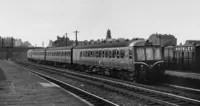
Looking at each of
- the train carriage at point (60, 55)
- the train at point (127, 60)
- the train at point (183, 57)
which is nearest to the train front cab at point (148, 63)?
the train at point (127, 60)


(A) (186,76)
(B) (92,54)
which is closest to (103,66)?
(B) (92,54)

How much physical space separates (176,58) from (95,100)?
15.8m

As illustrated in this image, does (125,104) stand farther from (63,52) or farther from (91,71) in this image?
(63,52)

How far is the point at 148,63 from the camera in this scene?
17266 millimetres

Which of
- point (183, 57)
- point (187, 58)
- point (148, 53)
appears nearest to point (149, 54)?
point (148, 53)

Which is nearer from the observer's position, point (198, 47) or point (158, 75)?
point (158, 75)

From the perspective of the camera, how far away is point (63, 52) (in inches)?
1382

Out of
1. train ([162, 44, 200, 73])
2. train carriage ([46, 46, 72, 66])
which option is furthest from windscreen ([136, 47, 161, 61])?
train carriage ([46, 46, 72, 66])

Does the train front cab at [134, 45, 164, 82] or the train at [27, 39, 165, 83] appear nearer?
the train front cab at [134, 45, 164, 82]

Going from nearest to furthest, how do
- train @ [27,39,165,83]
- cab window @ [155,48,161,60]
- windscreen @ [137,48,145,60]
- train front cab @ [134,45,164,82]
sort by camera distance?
train front cab @ [134,45,164,82], train @ [27,39,165,83], windscreen @ [137,48,145,60], cab window @ [155,48,161,60]

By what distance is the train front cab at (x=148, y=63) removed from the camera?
17.0 meters

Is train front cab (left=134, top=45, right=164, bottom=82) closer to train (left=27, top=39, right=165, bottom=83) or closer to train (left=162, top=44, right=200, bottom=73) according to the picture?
train (left=27, top=39, right=165, bottom=83)

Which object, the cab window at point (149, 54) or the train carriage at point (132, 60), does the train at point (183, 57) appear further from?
the cab window at point (149, 54)

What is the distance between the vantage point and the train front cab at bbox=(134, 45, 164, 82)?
17.0 metres
